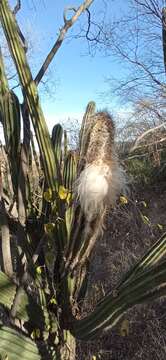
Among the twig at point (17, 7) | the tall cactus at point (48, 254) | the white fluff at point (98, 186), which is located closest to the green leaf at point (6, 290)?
the tall cactus at point (48, 254)

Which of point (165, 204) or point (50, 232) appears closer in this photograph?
point (50, 232)

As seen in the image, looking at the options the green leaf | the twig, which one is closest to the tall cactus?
the green leaf

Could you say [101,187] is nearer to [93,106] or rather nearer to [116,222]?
[93,106]

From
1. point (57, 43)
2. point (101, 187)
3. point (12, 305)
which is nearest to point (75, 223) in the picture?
point (101, 187)

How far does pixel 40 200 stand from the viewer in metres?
2.22

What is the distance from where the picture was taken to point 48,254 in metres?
2.01

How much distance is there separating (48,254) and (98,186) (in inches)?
20.7

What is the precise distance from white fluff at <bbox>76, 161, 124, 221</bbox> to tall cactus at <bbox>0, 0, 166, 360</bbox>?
0.08 meters

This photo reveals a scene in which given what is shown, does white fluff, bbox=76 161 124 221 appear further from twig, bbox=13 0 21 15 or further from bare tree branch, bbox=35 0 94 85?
twig, bbox=13 0 21 15

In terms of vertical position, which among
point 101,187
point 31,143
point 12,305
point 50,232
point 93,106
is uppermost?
point 93,106

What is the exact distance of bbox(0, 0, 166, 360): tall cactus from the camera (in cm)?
188

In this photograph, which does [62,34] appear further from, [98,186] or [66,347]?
[66,347]

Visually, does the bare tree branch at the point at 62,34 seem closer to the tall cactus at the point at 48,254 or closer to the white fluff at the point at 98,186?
the tall cactus at the point at 48,254

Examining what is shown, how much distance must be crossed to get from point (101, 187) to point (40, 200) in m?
0.65
